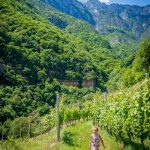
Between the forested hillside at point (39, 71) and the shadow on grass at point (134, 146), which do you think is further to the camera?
the forested hillside at point (39, 71)

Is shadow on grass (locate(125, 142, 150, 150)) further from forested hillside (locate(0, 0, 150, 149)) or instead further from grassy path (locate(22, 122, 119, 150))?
forested hillside (locate(0, 0, 150, 149))

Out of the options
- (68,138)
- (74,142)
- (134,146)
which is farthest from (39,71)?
(134,146)

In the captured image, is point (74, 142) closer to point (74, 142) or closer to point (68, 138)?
point (74, 142)

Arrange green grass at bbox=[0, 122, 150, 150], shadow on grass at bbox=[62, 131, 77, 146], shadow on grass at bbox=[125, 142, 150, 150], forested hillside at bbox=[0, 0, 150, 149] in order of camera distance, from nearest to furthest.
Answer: shadow on grass at bbox=[125, 142, 150, 150], green grass at bbox=[0, 122, 150, 150], shadow on grass at bbox=[62, 131, 77, 146], forested hillside at bbox=[0, 0, 150, 149]

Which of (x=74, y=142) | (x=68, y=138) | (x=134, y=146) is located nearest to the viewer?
(x=134, y=146)

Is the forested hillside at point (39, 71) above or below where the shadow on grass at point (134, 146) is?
above

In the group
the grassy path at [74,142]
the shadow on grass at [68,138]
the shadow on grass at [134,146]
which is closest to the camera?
the shadow on grass at [134,146]

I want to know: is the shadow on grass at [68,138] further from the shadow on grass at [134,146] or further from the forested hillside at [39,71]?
the forested hillside at [39,71]

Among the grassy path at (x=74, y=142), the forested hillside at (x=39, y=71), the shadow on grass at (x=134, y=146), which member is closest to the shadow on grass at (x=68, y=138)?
the grassy path at (x=74, y=142)

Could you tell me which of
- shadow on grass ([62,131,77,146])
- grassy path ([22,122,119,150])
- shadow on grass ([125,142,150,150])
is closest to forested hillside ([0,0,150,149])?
grassy path ([22,122,119,150])

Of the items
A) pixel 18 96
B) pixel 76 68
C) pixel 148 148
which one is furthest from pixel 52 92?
pixel 148 148

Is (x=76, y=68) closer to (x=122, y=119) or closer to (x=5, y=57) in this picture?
(x=5, y=57)

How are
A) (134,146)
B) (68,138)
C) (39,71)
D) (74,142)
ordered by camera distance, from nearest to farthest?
1. (134,146)
2. (74,142)
3. (68,138)
4. (39,71)

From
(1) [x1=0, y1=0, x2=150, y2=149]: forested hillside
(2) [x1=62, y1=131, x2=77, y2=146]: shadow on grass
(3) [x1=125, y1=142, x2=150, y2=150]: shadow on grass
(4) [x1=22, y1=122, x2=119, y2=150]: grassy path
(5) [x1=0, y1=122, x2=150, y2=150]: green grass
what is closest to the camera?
(3) [x1=125, y1=142, x2=150, y2=150]: shadow on grass
